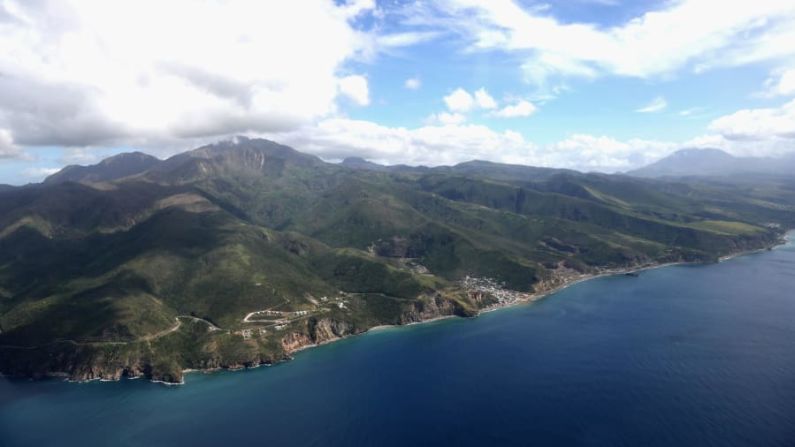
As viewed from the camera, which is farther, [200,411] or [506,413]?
[200,411]

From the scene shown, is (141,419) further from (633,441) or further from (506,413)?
(633,441)

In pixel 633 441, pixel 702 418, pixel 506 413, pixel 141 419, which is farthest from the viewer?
pixel 141 419

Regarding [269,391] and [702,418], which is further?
[269,391]

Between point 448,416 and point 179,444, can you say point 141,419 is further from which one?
point 448,416

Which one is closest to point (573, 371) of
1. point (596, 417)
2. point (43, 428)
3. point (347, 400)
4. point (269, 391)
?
point (596, 417)

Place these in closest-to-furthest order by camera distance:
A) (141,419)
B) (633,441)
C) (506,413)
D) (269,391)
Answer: (633,441) < (506,413) < (141,419) < (269,391)

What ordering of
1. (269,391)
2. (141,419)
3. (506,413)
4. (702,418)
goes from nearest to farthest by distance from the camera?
(702,418)
(506,413)
(141,419)
(269,391)

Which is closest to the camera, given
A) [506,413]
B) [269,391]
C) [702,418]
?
[702,418]

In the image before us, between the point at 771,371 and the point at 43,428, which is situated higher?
the point at 771,371

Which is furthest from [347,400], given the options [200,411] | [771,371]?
[771,371]
